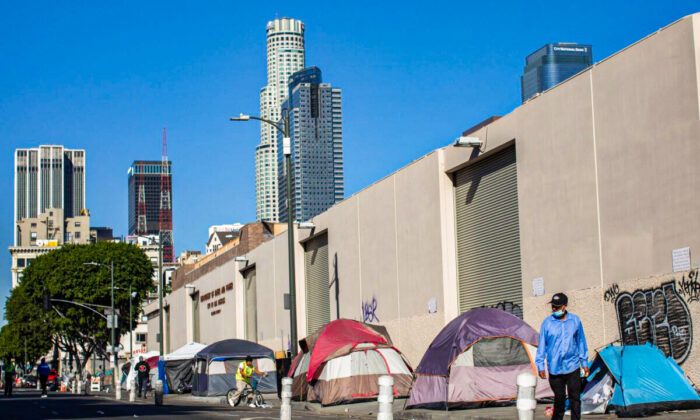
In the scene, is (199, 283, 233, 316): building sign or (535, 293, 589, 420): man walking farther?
(199, 283, 233, 316): building sign

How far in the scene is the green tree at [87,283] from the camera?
7375 centimetres

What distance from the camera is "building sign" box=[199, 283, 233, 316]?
52203 mm

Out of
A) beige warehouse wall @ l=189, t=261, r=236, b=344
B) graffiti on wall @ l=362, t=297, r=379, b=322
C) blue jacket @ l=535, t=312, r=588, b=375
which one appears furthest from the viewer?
beige warehouse wall @ l=189, t=261, r=236, b=344

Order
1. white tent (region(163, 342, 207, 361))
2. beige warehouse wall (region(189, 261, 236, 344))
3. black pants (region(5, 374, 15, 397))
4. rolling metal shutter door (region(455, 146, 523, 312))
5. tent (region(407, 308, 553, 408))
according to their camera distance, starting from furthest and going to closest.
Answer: beige warehouse wall (region(189, 261, 236, 344)) → black pants (region(5, 374, 15, 397)) → white tent (region(163, 342, 207, 361)) → rolling metal shutter door (region(455, 146, 523, 312)) → tent (region(407, 308, 553, 408))

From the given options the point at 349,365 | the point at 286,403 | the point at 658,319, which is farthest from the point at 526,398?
the point at 349,365

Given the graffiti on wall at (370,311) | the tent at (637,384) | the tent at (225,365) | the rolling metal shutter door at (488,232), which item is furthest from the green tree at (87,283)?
the tent at (637,384)

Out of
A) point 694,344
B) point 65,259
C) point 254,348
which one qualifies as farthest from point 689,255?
point 65,259

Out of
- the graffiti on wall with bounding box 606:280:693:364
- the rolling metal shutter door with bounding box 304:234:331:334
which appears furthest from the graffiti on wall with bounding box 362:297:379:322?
the graffiti on wall with bounding box 606:280:693:364

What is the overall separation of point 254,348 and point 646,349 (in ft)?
74.4

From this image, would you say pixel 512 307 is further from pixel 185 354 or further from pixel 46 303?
pixel 46 303

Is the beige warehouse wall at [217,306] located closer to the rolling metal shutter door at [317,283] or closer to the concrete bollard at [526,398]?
the rolling metal shutter door at [317,283]

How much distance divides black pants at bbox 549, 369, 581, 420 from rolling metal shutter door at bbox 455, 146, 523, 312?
11.9 m

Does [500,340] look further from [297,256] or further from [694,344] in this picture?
[297,256]

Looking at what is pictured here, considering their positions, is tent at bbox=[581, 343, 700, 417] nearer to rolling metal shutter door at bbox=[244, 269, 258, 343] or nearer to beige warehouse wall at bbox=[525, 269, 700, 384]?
beige warehouse wall at bbox=[525, 269, 700, 384]
